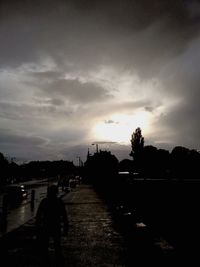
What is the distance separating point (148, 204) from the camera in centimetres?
3362

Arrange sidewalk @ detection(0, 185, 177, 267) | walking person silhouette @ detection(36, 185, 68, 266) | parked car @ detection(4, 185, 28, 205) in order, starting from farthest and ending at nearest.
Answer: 1. parked car @ detection(4, 185, 28, 205)
2. sidewalk @ detection(0, 185, 177, 267)
3. walking person silhouette @ detection(36, 185, 68, 266)

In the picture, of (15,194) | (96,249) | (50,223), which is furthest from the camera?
(15,194)

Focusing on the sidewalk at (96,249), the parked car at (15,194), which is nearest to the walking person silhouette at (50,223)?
the sidewalk at (96,249)

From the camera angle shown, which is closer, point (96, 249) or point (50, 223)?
point (50, 223)

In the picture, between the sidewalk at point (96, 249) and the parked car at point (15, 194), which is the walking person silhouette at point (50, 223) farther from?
the parked car at point (15, 194)

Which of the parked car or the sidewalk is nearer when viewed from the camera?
the sidewalk

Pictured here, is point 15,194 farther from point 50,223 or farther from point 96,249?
point 50,223

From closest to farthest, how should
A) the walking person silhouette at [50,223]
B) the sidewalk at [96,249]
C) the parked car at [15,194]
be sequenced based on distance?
the walking person silhouette at [50,223]
the sidewalk at [96,249]
the parked car at [15,194]

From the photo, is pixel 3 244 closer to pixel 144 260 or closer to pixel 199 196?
pixel 144 260

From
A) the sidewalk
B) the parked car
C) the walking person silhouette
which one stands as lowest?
the sidewalk

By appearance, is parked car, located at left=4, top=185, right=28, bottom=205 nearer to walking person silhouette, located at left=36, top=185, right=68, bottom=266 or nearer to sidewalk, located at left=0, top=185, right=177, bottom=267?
sidewalk, located at left=0, top=185, right=177, bottom=267

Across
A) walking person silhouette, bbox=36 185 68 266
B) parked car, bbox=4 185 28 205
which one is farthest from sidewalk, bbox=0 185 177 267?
parked car, bbox=4 185 28 205

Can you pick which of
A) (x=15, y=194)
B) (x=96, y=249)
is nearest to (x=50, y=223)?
(x=96, y=249)

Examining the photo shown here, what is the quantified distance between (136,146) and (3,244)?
314ft
